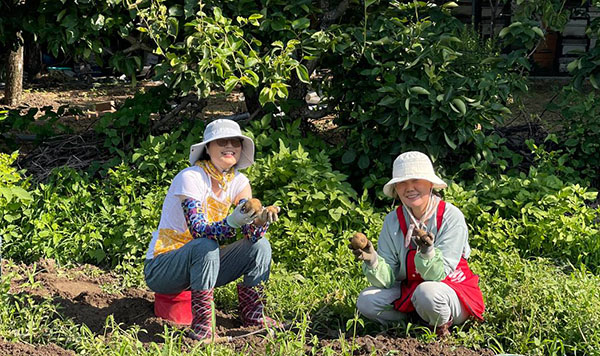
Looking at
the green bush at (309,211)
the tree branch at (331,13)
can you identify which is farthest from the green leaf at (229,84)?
the tree branch at (331,13)

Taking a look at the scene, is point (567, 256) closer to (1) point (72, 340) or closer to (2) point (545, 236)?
(2) point (545, 236)

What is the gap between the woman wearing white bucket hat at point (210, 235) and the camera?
3678 mm

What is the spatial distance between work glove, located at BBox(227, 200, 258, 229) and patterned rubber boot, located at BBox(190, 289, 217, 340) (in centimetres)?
37

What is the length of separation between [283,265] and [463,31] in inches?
87.6

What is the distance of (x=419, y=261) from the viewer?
3.63 meters

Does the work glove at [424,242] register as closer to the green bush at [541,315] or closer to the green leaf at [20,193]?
the green bush at [541,315]

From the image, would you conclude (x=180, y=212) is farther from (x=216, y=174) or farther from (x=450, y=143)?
(x=450, y=143)

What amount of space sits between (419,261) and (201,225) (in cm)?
104

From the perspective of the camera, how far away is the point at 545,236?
4.83 metres

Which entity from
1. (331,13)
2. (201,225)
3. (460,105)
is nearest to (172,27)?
(331,13)

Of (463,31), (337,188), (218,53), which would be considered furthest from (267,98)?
(463,31)

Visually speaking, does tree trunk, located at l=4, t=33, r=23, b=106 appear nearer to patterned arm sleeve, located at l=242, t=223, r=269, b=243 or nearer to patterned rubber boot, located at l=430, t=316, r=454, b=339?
patterned arm sleeve, located at l=242, t=223, r=269, b=243

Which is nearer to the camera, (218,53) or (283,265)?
(283,265)

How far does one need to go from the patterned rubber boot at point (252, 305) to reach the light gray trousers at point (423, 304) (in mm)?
489
